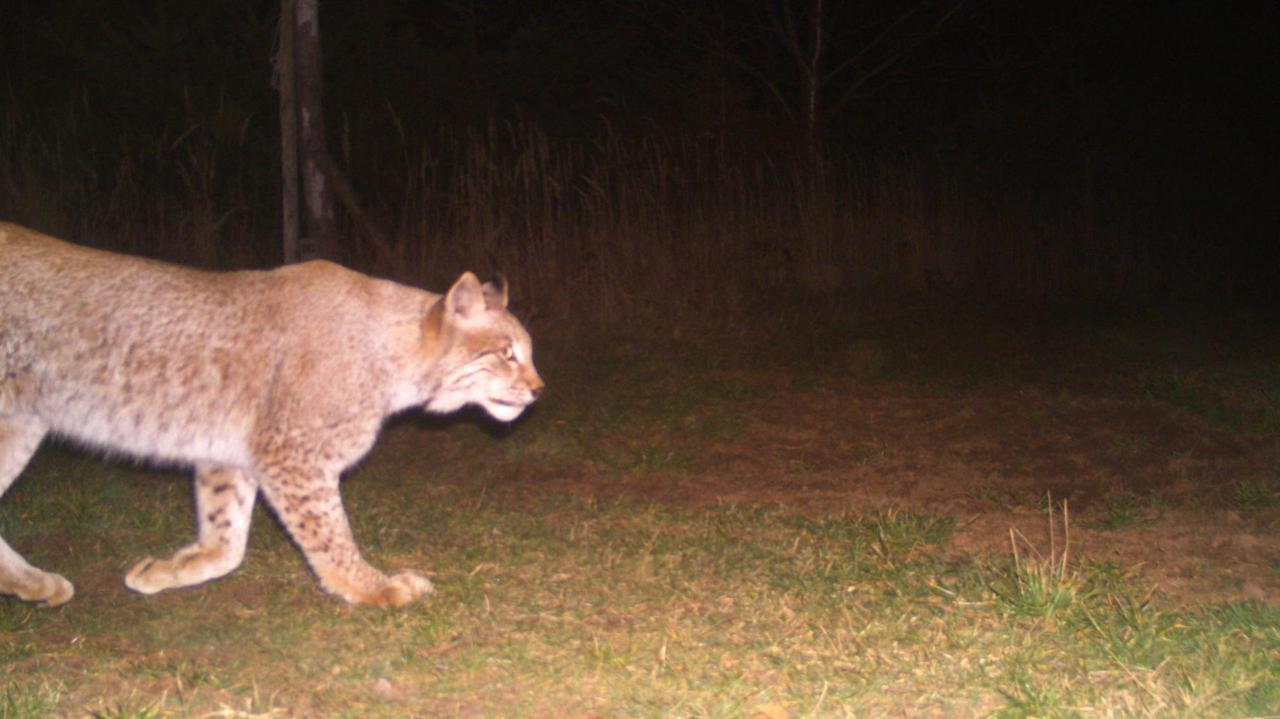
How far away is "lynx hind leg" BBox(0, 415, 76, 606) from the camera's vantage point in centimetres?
475

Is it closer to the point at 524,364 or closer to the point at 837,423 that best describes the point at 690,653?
the point at 524,364

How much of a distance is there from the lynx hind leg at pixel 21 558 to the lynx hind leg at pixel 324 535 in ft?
3.00

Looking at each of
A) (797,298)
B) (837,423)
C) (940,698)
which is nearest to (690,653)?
(940,698)

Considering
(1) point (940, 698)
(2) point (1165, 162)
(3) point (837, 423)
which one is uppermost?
(2) point (1165, 162)

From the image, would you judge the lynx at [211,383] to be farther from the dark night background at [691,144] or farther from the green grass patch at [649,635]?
the dark night background at [691,144]

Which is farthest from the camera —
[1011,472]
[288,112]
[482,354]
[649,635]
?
[288,112]

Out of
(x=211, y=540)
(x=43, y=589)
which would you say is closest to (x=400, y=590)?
(x=211, y=540)

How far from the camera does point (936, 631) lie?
173 inches

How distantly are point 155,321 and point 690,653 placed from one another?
2.46m

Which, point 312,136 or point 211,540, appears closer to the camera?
point 211,540

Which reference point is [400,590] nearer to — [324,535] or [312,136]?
[324,535]

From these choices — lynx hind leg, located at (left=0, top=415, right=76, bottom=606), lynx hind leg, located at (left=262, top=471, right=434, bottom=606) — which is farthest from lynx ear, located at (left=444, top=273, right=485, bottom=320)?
lynx hind leg, located at (left=0, top=415, right=76, bottom=606)

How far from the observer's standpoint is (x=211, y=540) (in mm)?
5016

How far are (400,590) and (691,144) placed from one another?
30.0ft
